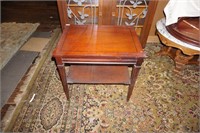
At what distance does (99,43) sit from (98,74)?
0.98 feet

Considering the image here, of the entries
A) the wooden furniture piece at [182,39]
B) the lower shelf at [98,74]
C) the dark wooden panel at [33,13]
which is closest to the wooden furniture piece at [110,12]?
the wooden furniture piece at [182,39]

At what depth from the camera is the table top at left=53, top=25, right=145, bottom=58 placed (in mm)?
1039

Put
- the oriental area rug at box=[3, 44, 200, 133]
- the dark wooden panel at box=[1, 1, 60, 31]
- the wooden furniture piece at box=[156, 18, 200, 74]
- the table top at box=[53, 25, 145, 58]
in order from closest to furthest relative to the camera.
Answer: the table top at box=[53, 25, 145, 58], the oriental area rug at box=[3, 44, 200, 133], the wooden furniture piece at box=[156, 18, 200, 74], the dark wooden panel at box=[1, 1, 60, 31]

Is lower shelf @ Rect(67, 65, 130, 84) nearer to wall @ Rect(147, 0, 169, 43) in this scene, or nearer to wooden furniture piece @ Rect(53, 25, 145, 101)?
wooden furniture piece @ Rect(53, 25, 145, 101)

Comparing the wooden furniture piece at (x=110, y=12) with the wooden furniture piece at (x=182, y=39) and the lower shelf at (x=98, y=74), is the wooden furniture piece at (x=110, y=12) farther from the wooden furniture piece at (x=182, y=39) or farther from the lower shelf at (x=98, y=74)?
the lower shelf at (x=98, y=74)

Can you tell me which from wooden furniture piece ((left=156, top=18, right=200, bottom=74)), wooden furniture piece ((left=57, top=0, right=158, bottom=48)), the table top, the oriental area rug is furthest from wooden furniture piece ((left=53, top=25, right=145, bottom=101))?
wooden furniture piece ((left=156, top=18, right=200, bottom=74))

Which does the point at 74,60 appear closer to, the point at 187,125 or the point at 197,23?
the point at 187,125

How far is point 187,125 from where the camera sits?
1.22 metres

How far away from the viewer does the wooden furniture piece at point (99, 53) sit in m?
1.04

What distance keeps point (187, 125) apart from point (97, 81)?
2.61 ft

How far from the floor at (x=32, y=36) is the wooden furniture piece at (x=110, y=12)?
2.11ft

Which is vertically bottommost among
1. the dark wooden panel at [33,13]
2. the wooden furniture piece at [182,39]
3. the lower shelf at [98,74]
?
the dark wooden panel at [33,13]

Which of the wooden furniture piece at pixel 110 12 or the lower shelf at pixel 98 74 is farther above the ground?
the wooden furniture piece at pixel 110 12

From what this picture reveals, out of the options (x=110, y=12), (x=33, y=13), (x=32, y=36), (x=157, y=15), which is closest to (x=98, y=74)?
(x=110, y=12)
